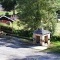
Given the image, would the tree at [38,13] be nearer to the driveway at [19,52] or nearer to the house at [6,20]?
the driveway at [19,52]

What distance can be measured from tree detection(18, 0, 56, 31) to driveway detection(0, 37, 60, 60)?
471cm

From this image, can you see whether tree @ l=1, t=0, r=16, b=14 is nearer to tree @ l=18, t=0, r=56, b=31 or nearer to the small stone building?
tree @ l=18, t=0, r=56, b=31

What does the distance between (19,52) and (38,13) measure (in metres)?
11.7

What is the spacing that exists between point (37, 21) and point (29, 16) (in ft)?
5.42

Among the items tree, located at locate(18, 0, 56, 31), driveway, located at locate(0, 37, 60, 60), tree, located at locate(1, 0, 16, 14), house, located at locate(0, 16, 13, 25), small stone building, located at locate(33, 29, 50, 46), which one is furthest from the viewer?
tree, located at locate(1, 0, 16, 14)

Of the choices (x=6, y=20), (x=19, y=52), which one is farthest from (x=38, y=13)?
(x=6, y=20)

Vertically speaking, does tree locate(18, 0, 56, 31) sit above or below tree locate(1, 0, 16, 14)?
below

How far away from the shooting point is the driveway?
1181 inches

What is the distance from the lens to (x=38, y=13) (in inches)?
1682

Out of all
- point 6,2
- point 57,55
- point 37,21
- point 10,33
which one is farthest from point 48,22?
point 6,2

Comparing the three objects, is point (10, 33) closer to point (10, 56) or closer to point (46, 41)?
point (46, 41)

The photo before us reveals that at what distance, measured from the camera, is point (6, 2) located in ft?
227

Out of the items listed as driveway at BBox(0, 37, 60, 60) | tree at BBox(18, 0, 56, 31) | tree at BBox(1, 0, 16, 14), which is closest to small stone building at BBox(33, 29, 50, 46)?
driveway at BBox(0, 37, 60, 60)

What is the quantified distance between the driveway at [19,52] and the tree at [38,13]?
15.4 feet
